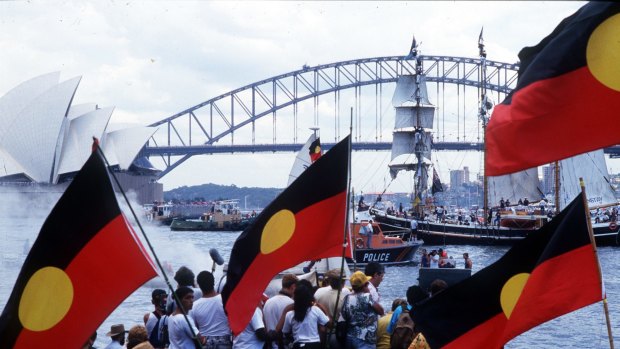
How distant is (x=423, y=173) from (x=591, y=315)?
34.6 metres

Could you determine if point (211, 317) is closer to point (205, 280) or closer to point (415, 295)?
point (205, 280)

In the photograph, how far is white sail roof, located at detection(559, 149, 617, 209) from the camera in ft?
147

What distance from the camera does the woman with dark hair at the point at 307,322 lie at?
6.52 m

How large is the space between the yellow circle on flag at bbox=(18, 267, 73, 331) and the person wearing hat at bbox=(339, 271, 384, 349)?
2064 millimetres

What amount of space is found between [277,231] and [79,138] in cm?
6109

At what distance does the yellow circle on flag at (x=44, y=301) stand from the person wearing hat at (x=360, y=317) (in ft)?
6.77

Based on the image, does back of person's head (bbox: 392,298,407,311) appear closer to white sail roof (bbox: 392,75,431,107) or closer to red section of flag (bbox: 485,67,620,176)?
red section of flag (bbox: 485,67,620,176)

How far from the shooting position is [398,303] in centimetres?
685

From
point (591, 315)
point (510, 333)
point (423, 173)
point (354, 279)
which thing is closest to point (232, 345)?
point (354, 279)

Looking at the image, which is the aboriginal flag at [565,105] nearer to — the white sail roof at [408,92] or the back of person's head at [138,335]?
the back of person's head at [138,335]

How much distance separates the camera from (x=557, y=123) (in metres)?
5.10

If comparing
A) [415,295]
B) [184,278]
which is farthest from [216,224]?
[415,295]

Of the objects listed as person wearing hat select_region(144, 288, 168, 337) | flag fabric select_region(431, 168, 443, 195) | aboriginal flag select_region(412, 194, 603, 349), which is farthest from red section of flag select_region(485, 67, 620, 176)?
flag fabric select_region(431, 168, 443, 195)

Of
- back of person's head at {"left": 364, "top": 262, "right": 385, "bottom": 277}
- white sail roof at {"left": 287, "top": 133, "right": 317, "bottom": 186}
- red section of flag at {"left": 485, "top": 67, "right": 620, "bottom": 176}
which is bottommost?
back of person's head at {"left": 364, "top": 262, "right": 385, "bottom": 277}
